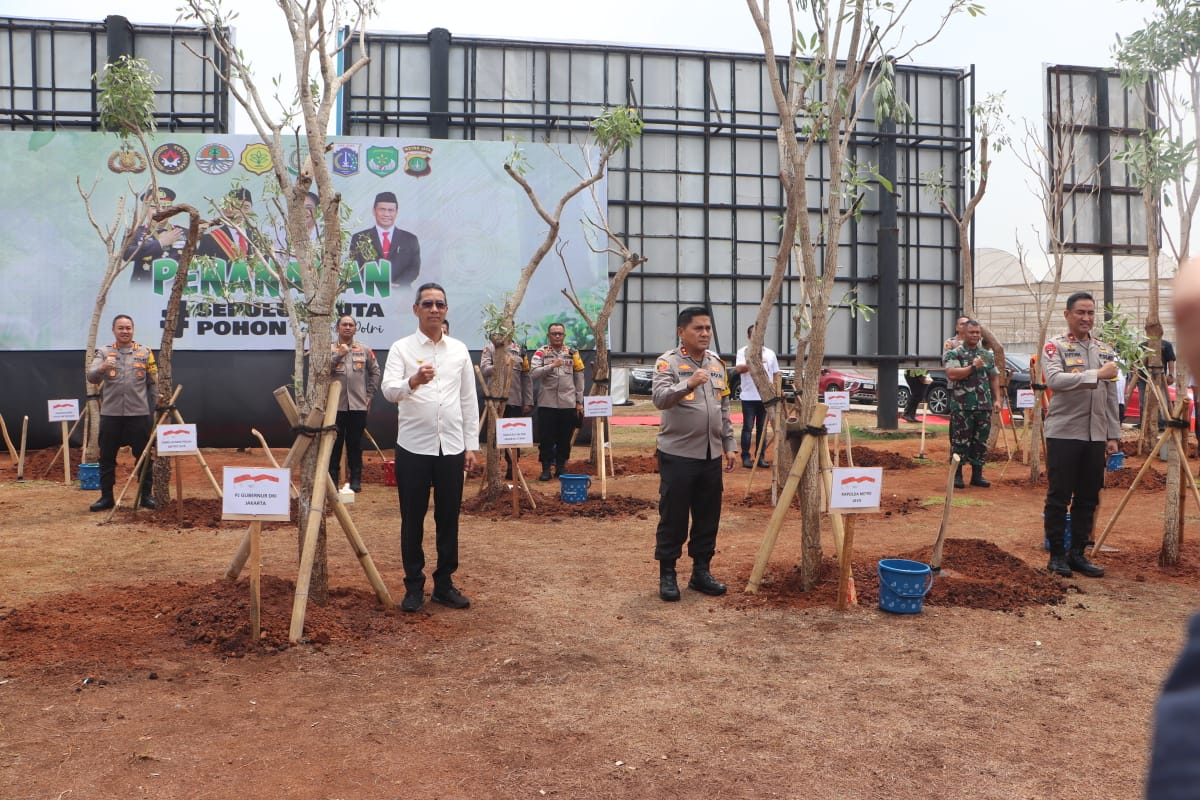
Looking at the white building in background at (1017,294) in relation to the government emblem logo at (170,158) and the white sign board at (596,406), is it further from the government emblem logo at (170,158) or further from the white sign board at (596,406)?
the government emblem logo at (170,158)

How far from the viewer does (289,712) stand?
12.2 feet

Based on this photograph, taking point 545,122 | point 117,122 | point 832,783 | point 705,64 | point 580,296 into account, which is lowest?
point 832,783

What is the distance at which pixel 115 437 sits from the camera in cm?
835

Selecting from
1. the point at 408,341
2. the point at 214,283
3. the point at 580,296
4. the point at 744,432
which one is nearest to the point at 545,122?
the point at 580,296

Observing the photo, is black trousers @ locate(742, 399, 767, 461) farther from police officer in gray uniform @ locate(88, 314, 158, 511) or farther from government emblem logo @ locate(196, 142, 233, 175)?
government emblem logo @ locate(196, 142, 233, 175)

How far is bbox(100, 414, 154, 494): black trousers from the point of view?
8312mm

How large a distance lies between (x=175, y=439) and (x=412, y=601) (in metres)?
3.28

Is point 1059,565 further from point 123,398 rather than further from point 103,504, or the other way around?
point 103,504

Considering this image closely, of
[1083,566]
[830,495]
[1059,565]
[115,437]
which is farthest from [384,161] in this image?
[1083,566]

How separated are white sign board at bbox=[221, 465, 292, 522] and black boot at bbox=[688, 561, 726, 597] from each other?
7.71 feet

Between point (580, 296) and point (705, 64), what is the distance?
601 centimetres

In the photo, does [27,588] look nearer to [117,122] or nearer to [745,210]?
[117,122]

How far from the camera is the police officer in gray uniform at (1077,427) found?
5840 mm

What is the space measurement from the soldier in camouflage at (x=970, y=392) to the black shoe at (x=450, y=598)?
5.88 m
